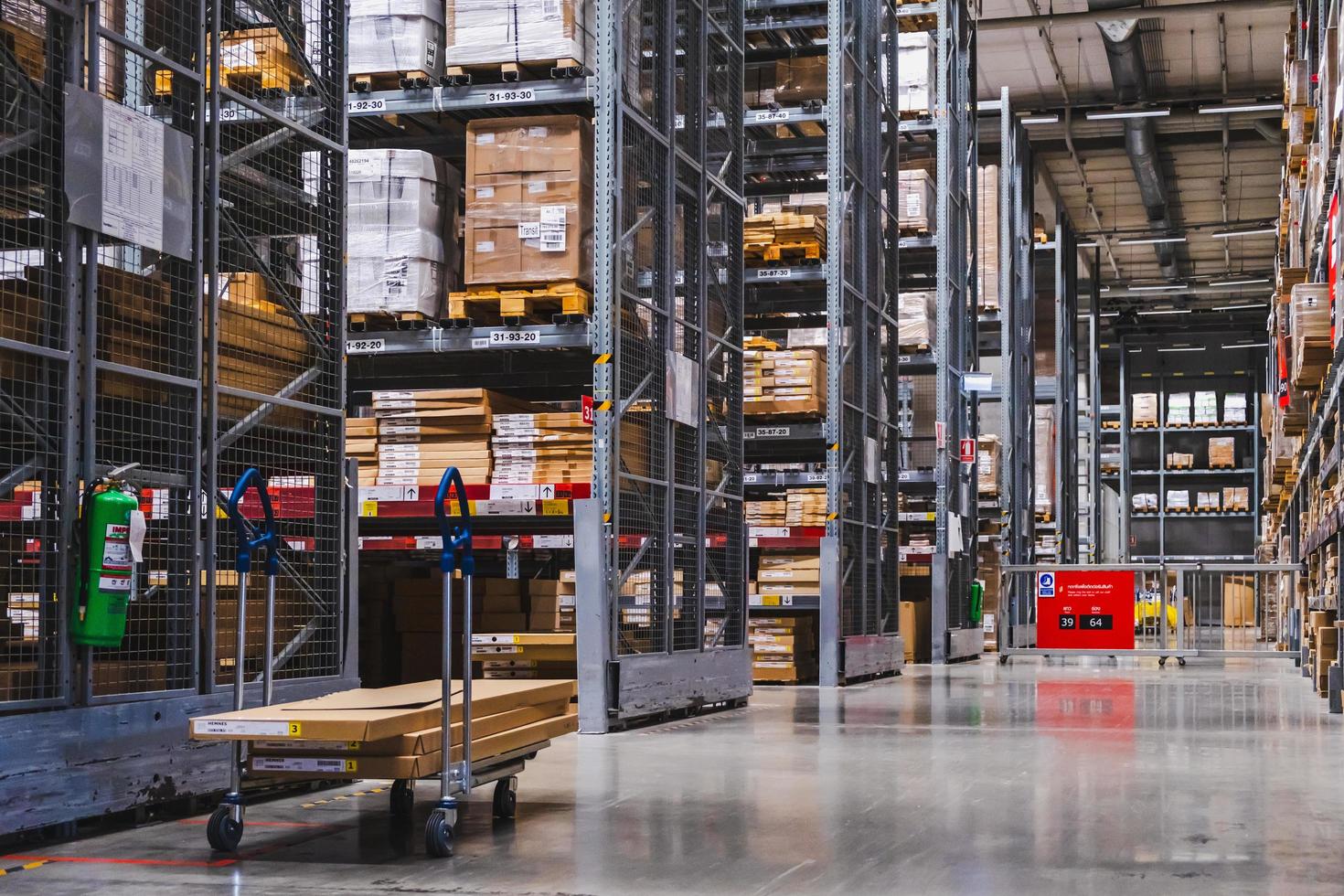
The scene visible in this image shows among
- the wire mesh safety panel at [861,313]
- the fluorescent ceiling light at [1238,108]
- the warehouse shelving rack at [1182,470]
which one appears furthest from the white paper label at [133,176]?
the warehouse shelving rack at [1182,470]

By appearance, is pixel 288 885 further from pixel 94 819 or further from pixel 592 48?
pixel 592 48

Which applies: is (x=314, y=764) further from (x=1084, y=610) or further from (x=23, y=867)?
(x=1084, y=610)

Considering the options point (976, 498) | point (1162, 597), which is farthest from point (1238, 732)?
point (976, 498)

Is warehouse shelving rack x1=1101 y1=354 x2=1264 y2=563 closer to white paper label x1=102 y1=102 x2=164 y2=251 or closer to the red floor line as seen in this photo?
white paper label x1=102 y1=102 x2=164 y2=251

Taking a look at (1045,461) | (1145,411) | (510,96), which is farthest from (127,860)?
(1145,411)

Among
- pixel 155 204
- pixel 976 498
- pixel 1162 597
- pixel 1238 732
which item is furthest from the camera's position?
pixel 976 498

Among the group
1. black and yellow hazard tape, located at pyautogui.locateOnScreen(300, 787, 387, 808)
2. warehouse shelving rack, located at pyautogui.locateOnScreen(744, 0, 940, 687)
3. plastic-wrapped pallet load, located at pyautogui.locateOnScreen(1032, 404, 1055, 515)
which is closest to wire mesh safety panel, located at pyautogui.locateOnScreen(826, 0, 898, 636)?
warehouse shelving rack, located at pyautogui.locateOnScreen(744, 0, 940, 687)

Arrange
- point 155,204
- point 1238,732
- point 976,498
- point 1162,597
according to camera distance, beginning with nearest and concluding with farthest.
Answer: point 155,204 < point 1238,732 < point 1162,597 < point 976,498

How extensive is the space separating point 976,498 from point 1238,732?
38.9 ft

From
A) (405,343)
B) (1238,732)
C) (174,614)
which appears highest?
→ (405,343)

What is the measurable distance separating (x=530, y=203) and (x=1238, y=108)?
68.5 ft

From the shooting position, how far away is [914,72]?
19266 mm

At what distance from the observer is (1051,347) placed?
106 feet

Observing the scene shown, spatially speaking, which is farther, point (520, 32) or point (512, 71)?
point (512, 71)
